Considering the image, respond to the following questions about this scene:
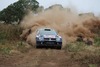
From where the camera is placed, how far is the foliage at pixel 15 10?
2386 inches

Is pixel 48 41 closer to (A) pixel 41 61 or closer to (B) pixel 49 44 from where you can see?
(B) pixel 49 44

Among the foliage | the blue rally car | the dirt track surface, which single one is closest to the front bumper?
the blue rally car

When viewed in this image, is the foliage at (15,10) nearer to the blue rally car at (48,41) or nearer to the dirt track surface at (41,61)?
the blue rally car at (48,41)

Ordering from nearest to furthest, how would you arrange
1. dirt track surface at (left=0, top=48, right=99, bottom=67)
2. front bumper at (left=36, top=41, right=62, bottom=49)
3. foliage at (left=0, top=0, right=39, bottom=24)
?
1. dirt track surface at (left=0, top=48, right=99, bottom=67)
2. front bumper at (left=36, top=41, right=62, bottom=49)
3. foliage at (left=0, top=0, right=39, bottom=24)

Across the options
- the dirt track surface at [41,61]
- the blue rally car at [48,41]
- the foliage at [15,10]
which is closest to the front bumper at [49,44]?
the blue rally car at [48,41]

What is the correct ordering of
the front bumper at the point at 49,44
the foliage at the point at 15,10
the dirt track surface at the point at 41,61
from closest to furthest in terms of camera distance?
the dirt track surface at the point at 41,61
the front bumper at the point at 49,44
the foliage at the point at 15,10

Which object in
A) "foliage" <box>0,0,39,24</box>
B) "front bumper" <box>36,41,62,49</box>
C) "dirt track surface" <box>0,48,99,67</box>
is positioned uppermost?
"foliage" <box>0,0,39,24</box>

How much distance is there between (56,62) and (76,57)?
1940mm

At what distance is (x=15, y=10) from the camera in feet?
204

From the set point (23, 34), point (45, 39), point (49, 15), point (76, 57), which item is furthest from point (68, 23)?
point (76, 57)

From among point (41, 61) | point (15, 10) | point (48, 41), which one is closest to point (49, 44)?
point (48, 41)

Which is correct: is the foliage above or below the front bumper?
above

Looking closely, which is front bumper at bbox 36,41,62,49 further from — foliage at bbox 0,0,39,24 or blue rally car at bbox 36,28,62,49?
foliage at bbox 0,0,39,24

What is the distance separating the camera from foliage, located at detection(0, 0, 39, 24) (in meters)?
60.6
